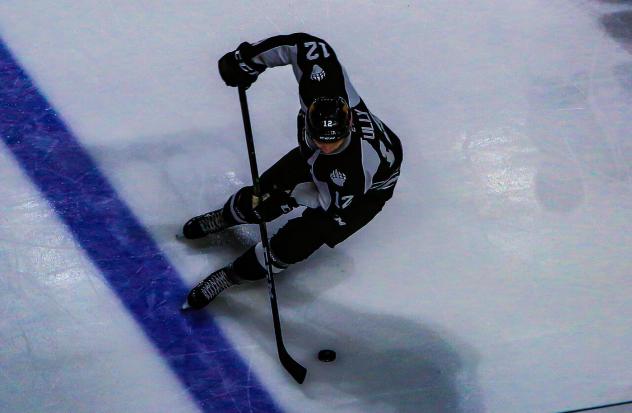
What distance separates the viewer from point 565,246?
3.46 m

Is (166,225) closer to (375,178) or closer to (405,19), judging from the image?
(375,178)

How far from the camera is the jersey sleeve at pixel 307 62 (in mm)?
2750

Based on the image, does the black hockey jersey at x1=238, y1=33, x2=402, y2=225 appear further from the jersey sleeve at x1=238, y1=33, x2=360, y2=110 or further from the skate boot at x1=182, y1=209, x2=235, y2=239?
the skate boot at x1=182, y1=209, x2=235, y2=239

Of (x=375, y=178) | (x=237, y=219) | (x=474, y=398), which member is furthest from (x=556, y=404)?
(x=237, y=219)

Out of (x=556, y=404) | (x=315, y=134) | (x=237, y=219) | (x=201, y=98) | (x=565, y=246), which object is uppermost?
(x=315, y=134)

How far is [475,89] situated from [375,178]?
136cm

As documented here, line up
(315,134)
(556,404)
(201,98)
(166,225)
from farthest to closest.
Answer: (201,98), (166,225), (556,404), (315,134)

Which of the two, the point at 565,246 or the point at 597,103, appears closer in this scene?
the point at 565,246

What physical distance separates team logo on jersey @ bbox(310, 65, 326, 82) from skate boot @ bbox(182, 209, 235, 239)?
0.84 metres

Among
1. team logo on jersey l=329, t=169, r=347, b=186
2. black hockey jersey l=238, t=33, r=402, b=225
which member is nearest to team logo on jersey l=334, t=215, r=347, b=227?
black hockey jersey l=238, t=33, r=402, b=225

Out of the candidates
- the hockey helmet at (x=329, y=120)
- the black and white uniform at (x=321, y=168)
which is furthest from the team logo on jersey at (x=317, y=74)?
the hockey helmet at (x=329, y=120)

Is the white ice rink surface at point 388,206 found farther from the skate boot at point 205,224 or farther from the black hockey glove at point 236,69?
the black hockey glove at point 236,69

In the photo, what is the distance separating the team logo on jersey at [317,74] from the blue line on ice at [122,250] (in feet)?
3.78

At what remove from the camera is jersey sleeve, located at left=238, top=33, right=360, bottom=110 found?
275cm
